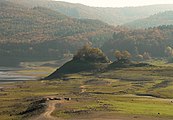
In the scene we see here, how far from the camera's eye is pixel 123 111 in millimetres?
84312

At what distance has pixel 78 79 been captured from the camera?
628ft

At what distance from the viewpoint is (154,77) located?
581 feet

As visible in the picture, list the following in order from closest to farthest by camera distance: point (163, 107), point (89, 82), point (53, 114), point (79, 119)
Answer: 1. point (79, 119)
2. point (53, 114)
3. point (163, 107)
4. point (89, 82)

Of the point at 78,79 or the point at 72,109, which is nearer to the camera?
the point at 72,109

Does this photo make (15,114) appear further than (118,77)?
No

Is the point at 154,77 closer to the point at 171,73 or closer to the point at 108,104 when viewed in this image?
the point at 171,73

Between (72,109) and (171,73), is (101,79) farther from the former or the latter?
(72,109)

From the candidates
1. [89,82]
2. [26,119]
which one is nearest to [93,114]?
[26,119]

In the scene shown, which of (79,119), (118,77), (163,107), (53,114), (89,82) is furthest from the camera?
(118,77)

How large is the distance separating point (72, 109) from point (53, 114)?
5.44 meters

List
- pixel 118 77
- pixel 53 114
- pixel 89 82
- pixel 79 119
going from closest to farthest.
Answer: pixel 79 119 < pixel 53 114 < pixel 89 82 < pixel 118 77

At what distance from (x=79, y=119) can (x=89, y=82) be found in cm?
9898

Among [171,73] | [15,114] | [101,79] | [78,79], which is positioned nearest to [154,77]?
[171,73]

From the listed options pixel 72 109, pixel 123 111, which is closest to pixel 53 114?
pixel 72 109
